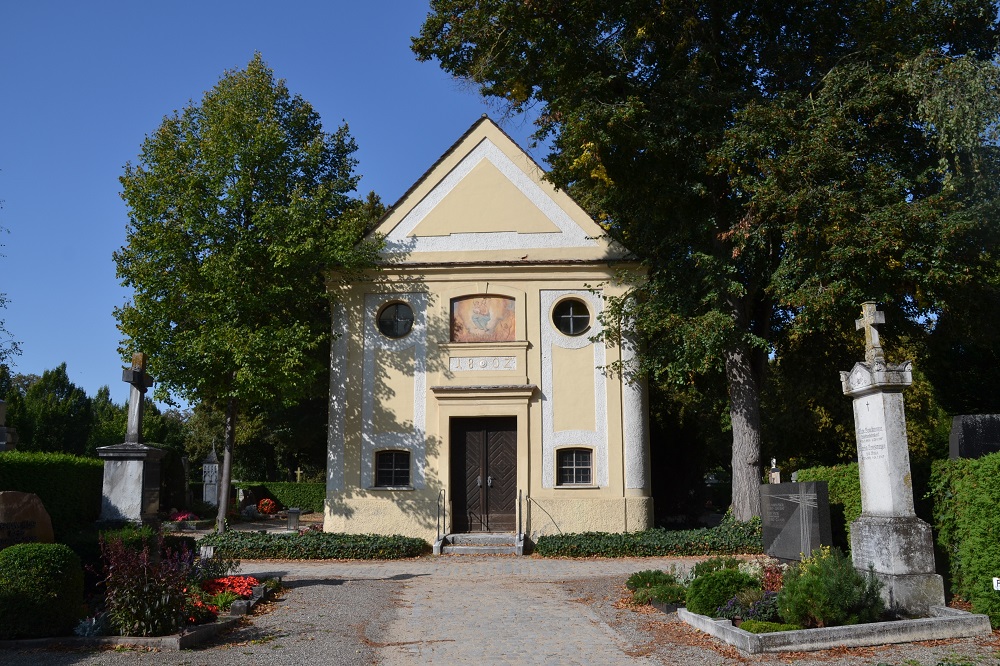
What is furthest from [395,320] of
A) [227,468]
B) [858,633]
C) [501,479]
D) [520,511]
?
[858,633]

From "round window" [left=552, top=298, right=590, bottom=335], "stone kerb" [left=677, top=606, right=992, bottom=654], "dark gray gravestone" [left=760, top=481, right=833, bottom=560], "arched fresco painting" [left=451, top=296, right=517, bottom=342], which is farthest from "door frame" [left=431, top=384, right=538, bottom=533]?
"stone kerb" [left=677, top=606, right=992, bottom=654]

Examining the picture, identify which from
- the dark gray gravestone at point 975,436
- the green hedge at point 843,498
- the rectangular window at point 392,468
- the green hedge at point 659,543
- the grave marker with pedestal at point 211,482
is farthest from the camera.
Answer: the grave marker with pedestal at point 211,482

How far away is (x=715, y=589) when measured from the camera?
30.6 ft

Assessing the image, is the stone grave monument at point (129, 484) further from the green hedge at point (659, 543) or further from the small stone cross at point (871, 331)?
the small stone cross at point (871, 331)

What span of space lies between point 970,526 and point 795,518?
2.92m

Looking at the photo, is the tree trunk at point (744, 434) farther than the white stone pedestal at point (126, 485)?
Yes

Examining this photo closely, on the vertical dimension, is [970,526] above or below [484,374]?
below

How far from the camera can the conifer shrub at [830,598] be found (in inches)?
330

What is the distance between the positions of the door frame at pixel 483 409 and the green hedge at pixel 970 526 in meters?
10.2

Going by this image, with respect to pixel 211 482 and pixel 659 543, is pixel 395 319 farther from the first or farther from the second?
pixel 211 482

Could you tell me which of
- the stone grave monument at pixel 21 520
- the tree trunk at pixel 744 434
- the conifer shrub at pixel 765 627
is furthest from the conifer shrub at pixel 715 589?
the stone grave monument at pixel 21 520

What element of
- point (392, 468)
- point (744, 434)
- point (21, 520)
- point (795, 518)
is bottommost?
point (795, 518)

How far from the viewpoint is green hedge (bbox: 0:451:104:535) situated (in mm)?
12828

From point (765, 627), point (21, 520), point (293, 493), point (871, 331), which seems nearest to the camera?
point (765, 627)
